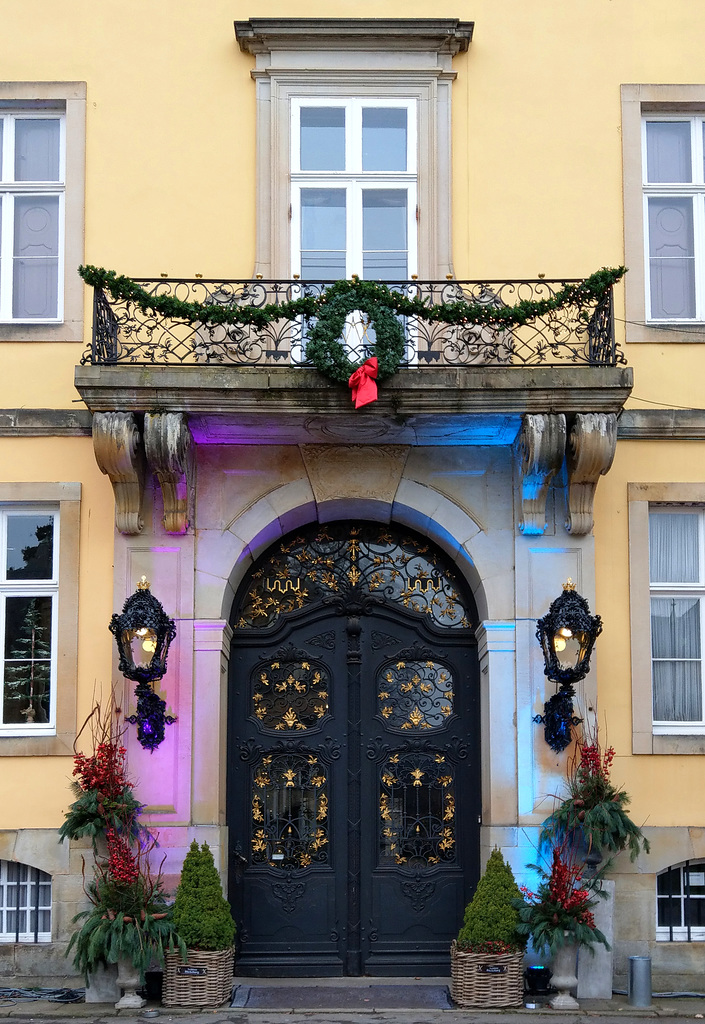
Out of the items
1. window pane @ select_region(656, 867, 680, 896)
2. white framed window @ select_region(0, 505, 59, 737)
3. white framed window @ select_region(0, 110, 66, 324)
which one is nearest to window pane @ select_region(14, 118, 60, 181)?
white framed window @ select_region(0, 110, 66, 324)

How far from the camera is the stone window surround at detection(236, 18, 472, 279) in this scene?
38.3ft

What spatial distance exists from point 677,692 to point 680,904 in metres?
1.61

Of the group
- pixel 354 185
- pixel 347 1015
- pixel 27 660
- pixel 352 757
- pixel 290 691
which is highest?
pixel 354 185

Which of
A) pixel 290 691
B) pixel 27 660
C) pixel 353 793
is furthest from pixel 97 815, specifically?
pixel 353 793

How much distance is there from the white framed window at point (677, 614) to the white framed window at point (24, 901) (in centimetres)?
488

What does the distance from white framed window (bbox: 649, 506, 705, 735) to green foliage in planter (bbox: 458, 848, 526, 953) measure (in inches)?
73.4

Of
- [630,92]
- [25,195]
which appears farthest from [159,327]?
[630,92]

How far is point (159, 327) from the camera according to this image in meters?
11.3

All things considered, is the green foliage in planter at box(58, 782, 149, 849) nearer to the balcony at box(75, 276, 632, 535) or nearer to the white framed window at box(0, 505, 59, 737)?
the white framed window at box(0, 505, 59, 737)

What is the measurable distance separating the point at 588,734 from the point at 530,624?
931 millimetres

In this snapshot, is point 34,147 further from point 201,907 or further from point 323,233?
point 201,907

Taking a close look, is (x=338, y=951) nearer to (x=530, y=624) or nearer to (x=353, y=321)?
(x=530, y=624)

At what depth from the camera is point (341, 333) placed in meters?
10.6

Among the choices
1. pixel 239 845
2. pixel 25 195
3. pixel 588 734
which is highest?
pixel 25 195
